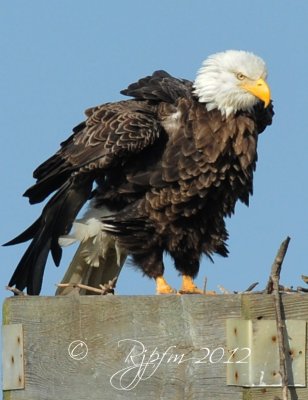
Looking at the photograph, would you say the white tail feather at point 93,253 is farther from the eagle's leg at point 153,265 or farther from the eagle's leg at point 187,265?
the eagle's leg at point 187,265

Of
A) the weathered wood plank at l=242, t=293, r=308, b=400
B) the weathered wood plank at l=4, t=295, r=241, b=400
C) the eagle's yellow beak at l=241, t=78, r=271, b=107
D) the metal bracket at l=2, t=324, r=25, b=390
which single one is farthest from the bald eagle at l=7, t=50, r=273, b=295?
the weathered wood plank at l=242, t=293, r=308, b=400

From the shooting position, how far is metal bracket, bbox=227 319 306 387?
4.38m

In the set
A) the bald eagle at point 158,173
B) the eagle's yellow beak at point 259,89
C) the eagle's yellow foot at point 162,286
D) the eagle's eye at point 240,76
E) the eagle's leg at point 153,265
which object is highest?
the eagle's eye at point 240,76

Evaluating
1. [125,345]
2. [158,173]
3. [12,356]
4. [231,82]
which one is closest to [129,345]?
[125,345]

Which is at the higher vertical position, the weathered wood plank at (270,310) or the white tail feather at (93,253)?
the white tail feather at (93,253)

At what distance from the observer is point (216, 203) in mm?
7129

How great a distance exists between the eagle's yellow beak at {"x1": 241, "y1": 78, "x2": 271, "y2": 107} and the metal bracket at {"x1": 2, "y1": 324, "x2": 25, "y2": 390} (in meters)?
2.42

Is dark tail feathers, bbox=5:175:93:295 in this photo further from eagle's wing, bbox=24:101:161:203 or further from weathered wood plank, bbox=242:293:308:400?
weathered wood plank, bbox=242:293:308:400

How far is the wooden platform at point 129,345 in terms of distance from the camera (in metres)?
4.52

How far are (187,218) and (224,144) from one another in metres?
0.50

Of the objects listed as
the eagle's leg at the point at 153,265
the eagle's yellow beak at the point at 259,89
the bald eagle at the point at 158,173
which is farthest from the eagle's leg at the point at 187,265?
the eagle's yellow beak at the point at 259,89

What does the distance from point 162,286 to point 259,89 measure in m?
1.26

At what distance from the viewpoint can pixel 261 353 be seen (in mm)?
4445

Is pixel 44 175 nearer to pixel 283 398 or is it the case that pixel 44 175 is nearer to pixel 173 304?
pixel 173 304
